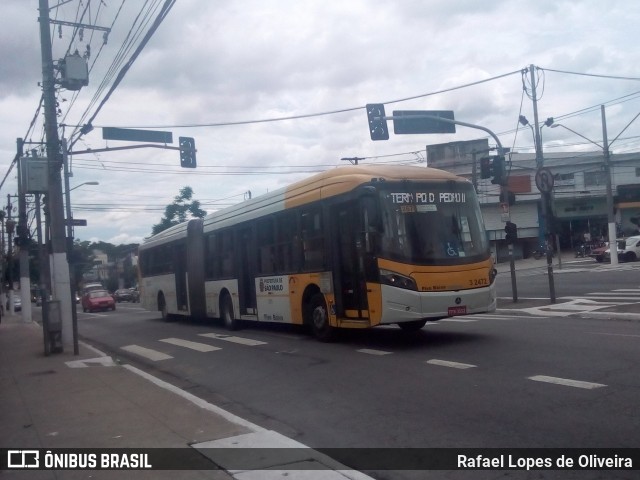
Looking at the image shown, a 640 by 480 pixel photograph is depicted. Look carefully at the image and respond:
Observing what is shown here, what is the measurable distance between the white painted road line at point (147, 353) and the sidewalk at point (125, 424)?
1.98m

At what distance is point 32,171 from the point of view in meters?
21.1

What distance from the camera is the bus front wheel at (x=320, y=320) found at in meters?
15.2

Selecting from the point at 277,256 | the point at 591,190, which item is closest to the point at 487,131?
the point at 277,256

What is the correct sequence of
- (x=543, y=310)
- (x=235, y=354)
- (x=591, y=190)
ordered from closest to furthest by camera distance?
1. (x=235, y=354)
2. (x=543, y=310)
3. (x=591, y=190)

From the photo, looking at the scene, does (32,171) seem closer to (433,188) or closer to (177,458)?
(433,188)

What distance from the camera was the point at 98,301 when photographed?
44.3 meters

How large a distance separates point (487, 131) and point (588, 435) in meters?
16.5

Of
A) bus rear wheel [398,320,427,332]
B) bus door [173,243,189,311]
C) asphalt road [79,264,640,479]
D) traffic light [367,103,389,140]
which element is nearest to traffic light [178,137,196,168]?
bus door [173,243,189,311]

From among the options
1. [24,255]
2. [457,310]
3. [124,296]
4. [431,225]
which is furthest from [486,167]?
[124,296]

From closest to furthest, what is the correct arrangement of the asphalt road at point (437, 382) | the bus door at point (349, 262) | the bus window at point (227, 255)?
the asphalt road at point (437, 382), the bus door at point (349, 262), the bus window at point (227, 255)

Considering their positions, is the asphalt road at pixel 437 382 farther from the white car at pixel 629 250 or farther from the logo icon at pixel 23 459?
the white car at pixel 629 250

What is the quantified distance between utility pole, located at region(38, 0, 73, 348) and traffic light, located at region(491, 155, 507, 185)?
41.3 ft

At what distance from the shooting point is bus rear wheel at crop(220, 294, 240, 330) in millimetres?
20688

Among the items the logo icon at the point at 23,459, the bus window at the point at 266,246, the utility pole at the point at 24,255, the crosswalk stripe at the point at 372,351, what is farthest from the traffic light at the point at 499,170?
the utility pole at the point at 24,255
